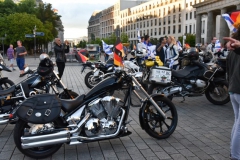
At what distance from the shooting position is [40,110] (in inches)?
145

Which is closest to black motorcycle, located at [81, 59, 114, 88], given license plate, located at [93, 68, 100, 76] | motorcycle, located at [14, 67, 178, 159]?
license plate, located at [93, 68, 100, 76]

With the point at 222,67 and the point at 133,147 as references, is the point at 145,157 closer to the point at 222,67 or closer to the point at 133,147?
the point at 133,147

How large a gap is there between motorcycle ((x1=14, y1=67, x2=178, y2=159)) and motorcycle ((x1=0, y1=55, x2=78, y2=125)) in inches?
42.2

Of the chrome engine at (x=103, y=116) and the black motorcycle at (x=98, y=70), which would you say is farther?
the black motorcycle at (x=98, y=70)

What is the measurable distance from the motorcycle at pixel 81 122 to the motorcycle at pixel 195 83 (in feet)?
8.82

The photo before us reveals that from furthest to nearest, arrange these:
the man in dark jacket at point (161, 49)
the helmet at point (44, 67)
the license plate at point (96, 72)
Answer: the man in dark jacket at point (161, 49)
the license plate at point (96, 72)
the helmet at point (44, 67)

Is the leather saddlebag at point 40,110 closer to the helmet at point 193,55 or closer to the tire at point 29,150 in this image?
the tire at point 29,150

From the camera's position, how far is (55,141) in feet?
12.2

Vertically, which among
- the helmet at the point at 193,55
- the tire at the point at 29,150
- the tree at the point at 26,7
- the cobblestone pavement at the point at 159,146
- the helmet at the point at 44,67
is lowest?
the cobblestone pavement at the point at 159,146

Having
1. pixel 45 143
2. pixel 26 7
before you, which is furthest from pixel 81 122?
pixel 26 7

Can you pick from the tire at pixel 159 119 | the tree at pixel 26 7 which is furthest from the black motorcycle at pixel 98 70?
the tree at pixel 26 7

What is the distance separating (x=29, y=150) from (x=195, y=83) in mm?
4733

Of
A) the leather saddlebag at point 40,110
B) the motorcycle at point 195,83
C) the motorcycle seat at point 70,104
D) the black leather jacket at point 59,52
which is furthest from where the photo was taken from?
the black leather jacket at point 59,52

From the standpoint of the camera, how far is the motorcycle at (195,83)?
7.04 meters
